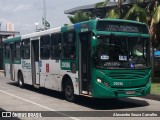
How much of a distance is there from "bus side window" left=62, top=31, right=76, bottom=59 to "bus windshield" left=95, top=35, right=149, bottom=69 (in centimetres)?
164

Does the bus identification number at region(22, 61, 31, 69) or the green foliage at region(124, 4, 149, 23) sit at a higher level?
the green foliage at region(124, 4, 149, 23)

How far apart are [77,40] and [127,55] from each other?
1.92 m

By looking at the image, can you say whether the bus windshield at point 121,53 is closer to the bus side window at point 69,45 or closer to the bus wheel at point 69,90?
the bus side window at point 69,45

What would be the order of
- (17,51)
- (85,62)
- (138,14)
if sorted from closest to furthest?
(85,62) → (17,51) → (138,14)

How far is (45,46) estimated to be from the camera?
16.6m

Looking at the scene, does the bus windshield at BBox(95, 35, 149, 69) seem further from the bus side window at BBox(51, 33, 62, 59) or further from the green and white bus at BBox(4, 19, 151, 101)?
the bus side window at BBox(51, 33, 62, 59)

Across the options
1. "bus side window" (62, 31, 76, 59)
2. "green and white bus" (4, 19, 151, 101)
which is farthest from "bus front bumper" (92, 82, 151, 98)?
"bus side window" (62, 31, 76, 59)

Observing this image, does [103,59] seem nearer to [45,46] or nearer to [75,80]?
[75,80]

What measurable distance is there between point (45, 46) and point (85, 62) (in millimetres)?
4004

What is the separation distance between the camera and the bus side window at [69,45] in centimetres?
1372

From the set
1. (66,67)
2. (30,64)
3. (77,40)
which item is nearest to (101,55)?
(77,40)

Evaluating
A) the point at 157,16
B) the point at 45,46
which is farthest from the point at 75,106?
the point at 157,16

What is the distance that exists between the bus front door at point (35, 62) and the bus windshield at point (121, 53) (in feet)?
19.8

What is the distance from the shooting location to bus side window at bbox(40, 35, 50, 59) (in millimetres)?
16297
